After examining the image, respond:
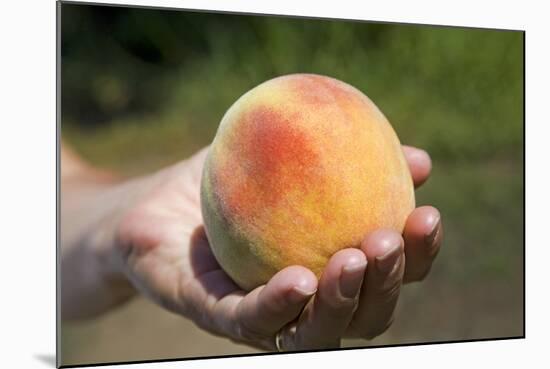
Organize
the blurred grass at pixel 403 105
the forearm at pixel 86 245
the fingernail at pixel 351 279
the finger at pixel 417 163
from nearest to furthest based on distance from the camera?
the fingernail at pixel 351 279 → the finger at pixel 417 163 → the forearm at pixel 86 245 → the blurred grass at pixel 403 105

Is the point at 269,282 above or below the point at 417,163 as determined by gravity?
below

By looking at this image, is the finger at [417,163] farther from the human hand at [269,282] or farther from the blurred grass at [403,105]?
the blurred grass at [403,105]

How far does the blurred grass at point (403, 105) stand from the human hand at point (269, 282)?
37 cm

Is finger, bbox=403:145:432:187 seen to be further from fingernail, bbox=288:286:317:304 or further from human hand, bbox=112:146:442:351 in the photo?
fingernail, bbox=288:286:317:304

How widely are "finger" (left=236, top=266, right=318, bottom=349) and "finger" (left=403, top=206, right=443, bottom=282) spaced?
0.58ft

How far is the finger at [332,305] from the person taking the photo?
1165 millimetres

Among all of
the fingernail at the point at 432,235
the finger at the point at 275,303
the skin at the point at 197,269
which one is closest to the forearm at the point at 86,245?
the skin at the point at 197,269

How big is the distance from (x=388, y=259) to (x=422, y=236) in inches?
3.3

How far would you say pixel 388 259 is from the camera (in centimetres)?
119

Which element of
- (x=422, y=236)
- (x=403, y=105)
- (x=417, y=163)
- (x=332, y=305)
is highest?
(x=403, y=105)

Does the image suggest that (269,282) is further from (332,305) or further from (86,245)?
(86,245)

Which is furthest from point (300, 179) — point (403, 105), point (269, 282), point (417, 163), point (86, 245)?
point (403, 105)

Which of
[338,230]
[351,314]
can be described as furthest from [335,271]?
[351,314]

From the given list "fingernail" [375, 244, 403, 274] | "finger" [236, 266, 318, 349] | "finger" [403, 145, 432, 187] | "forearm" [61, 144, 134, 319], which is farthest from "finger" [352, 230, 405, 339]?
"forearm" [61, 144, 134, 319]
